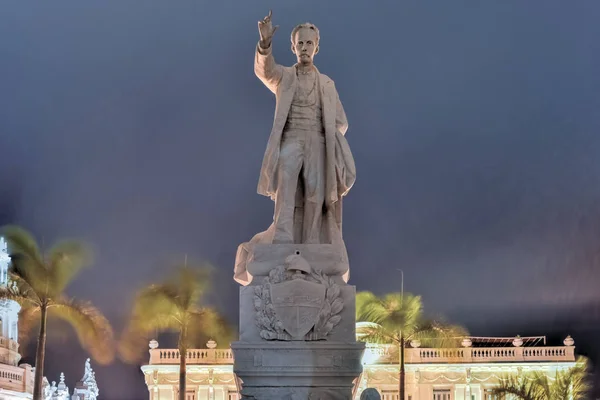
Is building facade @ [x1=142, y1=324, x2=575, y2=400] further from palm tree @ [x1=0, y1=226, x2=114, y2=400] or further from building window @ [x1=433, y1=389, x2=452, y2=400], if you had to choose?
palm tree @ [x1=0, y1=226, x2=114, y2=400]

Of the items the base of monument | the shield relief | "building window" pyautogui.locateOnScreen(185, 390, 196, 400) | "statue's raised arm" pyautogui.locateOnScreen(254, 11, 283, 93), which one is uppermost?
"statue's raised arm" pyautogui.locateOnScreen(254, 11, 283, 93)

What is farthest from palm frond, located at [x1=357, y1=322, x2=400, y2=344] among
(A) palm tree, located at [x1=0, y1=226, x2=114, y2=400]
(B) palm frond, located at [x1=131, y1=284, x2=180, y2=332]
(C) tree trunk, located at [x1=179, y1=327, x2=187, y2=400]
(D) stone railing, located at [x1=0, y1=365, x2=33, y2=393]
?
(D) stone railing, located at [x1=0, y1=365, x2=33, y2=393]

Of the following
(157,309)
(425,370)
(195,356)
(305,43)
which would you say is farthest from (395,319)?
(305,43)

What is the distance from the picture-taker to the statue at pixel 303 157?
1220cm

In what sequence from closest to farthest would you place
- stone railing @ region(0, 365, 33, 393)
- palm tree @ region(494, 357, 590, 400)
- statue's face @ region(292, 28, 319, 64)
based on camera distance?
1. statue's face @ region(292, 28, 319, 64)
2. palm tree @ region(494, 357, 590, 400)
3. stone railing @ region(0, 365, 33, 393)

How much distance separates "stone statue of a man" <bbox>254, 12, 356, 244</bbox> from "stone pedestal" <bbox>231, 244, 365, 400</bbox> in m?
0.73

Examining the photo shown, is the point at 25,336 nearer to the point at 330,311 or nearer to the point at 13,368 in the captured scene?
the point at 13,368

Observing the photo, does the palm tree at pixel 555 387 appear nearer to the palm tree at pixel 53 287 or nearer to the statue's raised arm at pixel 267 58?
the palm tree at pixel 53 287

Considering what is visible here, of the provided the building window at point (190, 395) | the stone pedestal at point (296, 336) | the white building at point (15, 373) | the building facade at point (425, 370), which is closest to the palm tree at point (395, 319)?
the building facade at point (425, 370)

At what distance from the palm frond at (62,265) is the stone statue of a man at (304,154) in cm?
2292

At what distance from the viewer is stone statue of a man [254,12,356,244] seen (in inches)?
480

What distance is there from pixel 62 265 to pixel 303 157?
920 inches

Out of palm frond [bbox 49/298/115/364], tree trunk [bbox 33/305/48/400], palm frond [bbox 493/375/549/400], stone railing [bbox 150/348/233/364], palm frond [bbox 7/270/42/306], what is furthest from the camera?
stone railing [bbox 150/348/233/364]

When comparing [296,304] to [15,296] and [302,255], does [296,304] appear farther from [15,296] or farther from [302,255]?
[15,296]
